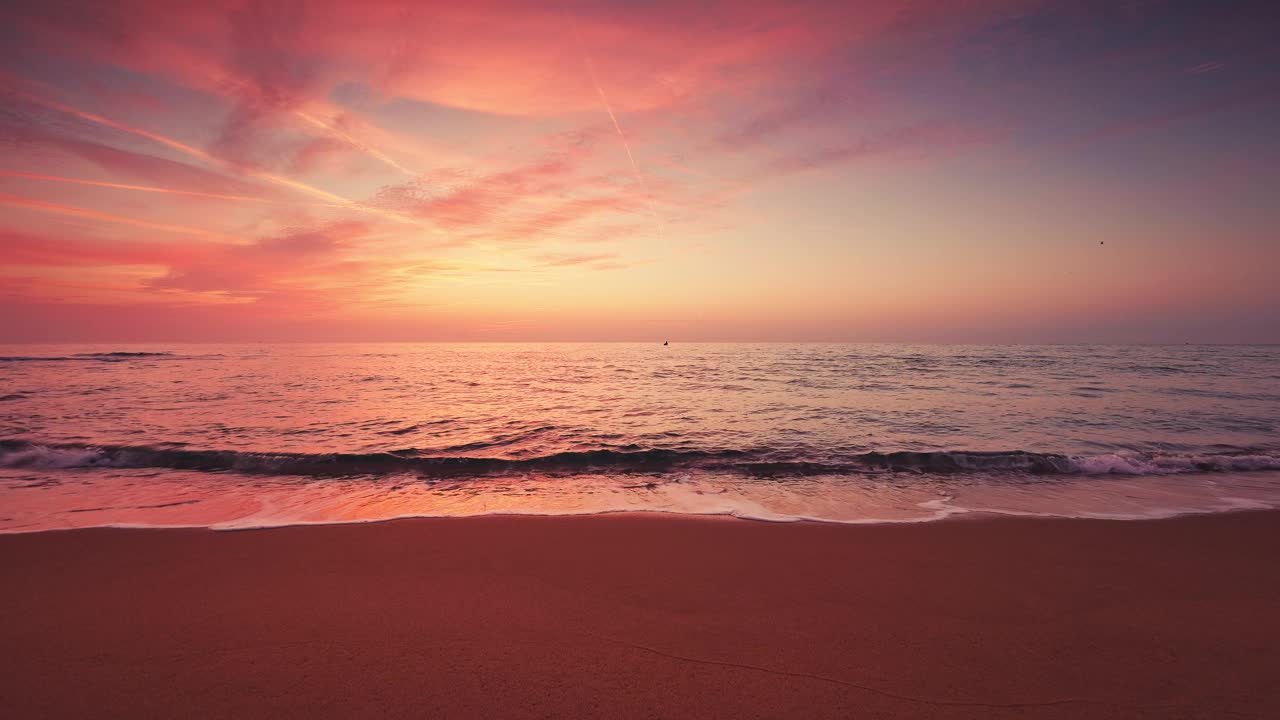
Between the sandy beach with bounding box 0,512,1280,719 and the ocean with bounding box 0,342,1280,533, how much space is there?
148cm

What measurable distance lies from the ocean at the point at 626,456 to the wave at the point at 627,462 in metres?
0.05

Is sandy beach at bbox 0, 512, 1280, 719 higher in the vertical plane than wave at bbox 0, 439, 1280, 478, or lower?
higher

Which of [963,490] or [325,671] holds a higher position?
[325,671]

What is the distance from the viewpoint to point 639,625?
368cm

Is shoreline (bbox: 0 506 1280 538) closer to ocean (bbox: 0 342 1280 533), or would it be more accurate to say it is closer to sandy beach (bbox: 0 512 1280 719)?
ocean (bbox: 0 342 1280 533)

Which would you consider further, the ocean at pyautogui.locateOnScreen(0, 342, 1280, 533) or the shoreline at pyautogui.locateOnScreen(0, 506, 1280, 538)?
the ocean at pyautogui.locateOnScreen(0, 342, 1280, 533)

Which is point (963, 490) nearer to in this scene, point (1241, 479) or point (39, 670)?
point (1241, 479)

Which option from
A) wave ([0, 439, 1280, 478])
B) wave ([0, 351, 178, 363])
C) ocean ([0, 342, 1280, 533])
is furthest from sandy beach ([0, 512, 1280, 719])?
wave ([0, 351, 178, 363])

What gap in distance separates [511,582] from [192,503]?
639 cm

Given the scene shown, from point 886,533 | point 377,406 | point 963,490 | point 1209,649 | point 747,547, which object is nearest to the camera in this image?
point 1209,649

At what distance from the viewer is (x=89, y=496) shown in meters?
8.00

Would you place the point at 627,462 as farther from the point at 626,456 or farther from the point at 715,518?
the point at 715,518

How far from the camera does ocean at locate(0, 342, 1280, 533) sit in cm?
741

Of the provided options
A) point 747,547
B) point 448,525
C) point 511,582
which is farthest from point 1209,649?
point 448,525
